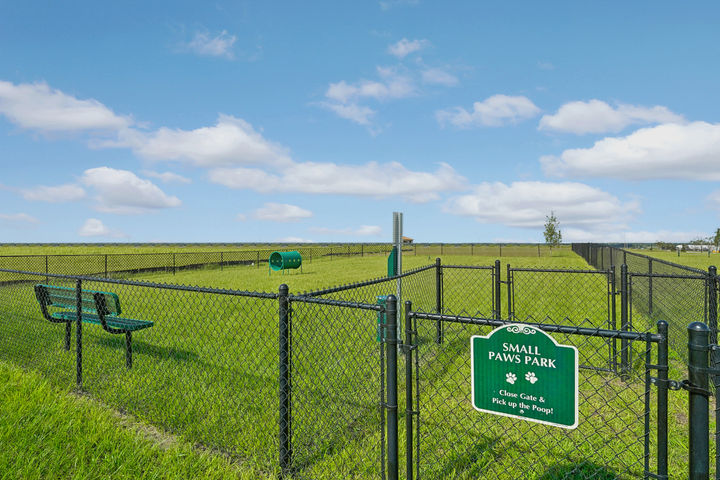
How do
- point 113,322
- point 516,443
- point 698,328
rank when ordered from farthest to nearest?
point 113,322 < point 516,443 < point 698,328

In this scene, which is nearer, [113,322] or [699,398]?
[699,398]

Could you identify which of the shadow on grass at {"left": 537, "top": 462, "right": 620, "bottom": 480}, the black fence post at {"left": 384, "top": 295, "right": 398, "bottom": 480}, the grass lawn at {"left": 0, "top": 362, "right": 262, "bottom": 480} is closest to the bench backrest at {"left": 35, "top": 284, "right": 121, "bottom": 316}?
the grass lawn at {"left": 0, "top": 362, "right": 262, "bottom": 480}

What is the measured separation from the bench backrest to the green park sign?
5093mm

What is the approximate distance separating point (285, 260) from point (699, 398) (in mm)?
21154

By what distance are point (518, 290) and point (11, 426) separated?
1408 centimetres

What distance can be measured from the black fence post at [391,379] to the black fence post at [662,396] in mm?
1358

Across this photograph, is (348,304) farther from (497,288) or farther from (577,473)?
(497,288)

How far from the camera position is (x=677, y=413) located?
4.75 meters

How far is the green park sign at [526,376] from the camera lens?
2.26 meters

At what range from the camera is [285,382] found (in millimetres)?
3393

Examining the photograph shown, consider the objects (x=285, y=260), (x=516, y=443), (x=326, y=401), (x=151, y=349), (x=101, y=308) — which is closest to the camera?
(x=516, y=443)

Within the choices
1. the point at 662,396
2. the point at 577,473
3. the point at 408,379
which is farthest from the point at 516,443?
the point at 662,396

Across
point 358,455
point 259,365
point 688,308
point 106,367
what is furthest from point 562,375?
point 688,308

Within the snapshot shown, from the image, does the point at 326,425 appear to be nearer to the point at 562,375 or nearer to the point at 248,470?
the point at 248,470
